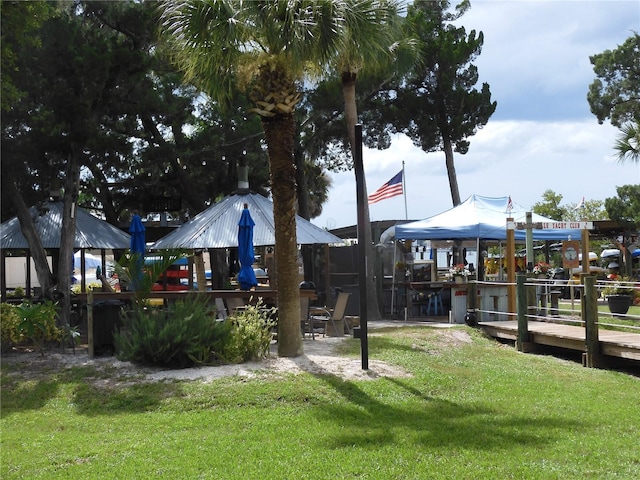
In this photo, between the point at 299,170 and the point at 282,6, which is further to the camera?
the point at 299,170

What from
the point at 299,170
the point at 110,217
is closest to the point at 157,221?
the point at 110,217

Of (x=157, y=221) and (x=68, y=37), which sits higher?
(x=68, y=37)

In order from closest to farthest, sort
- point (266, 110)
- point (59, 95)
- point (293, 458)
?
point (293, 458), point (266, 110), point (59, 95)

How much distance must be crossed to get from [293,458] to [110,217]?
2156cm

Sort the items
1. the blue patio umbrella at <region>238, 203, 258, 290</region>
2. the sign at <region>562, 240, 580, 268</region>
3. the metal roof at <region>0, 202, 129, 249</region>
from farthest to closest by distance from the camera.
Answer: the metal roof at <region>0, 202, 129, 249</region> < the sign at <region>562, 240, 580, 268</region> < the blue patio umbrella at <region>238, 203, 258, 290</region>

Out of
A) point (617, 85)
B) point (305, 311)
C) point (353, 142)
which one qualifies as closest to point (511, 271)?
point (353, 142)

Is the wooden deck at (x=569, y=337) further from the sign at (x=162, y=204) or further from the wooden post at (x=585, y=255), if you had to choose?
the sign at (x=162, y=204)

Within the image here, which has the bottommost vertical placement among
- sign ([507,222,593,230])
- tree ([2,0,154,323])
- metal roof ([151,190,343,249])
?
sign ([507,222,593,230])

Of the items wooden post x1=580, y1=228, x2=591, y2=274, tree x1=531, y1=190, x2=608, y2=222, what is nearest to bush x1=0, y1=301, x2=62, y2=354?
wooden post x1=580, y1=228, x2=591, y2=274

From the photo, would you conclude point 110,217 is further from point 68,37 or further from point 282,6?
point 282,6

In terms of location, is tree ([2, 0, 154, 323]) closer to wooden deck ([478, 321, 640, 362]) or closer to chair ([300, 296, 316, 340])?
chair ([300, 296, 316, 340])

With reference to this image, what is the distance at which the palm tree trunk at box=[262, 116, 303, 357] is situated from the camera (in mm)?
10516

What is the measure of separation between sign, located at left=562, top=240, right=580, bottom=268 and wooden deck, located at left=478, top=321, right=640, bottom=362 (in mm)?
2180

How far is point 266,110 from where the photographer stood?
1056cm
